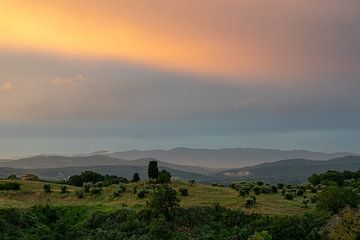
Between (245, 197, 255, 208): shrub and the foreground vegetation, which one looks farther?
(245, 197, 255, 208): shrub

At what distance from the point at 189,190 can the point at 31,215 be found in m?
19.6

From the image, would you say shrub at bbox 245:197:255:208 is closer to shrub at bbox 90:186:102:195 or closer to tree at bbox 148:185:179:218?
tree at bbox 148:185:179:218

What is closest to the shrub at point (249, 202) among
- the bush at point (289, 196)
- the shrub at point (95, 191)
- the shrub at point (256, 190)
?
the bush at point (289, 196)

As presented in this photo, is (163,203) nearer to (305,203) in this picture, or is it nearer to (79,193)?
(79,193)

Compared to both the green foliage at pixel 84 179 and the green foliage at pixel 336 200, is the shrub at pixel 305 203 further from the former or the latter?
the green foliage at pixel 84 179

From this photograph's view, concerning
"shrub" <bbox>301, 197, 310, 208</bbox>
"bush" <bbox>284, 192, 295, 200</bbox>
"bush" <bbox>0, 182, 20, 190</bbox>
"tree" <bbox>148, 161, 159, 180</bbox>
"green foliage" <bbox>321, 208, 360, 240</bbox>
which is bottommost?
"green foliage" <bbox>321, 208, 360, 240</bbox>

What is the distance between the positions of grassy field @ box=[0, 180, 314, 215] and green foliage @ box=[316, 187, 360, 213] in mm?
2933

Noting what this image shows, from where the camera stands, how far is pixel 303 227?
46.1 metres

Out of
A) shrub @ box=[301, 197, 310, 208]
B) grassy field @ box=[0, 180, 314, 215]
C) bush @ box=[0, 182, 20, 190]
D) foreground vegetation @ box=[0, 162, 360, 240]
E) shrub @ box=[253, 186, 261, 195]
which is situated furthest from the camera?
shrub @ box=[253, 186, 261, 195]

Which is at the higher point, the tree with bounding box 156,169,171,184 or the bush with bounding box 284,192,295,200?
the tree with bounding box 156,169,171,184

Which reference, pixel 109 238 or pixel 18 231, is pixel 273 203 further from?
pixel 18 231

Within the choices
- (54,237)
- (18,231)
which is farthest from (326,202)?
(18,231)

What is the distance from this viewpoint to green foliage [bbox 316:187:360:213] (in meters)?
51.1

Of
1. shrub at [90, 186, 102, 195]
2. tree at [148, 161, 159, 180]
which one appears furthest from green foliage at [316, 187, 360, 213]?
tree at [148, 161, 159, 180]
